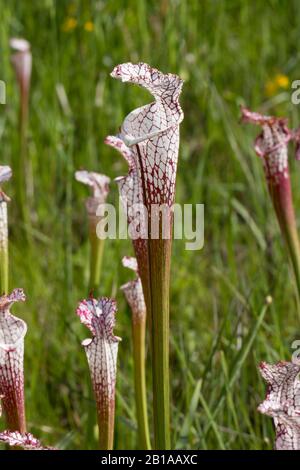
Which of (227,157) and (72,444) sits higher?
(227,157)

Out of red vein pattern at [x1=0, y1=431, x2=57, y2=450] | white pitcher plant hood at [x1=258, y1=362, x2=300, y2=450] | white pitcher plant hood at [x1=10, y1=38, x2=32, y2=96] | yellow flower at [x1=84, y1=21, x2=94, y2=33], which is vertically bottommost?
red vein pattern at [x1=0, y1=431, x2=57, y2=450]

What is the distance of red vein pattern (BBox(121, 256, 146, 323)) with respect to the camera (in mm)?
1284

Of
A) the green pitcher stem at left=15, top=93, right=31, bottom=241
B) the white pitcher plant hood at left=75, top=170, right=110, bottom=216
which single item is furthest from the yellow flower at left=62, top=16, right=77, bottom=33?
the white pitcher plant hood at left=75, top=170, right=110, bottom=216

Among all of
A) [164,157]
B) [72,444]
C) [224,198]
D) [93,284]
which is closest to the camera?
[164,157]

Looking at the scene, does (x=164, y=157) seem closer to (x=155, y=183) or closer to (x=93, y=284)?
(x=155, y=183)

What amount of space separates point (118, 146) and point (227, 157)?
1.71 metres

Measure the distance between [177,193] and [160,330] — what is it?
150 cm

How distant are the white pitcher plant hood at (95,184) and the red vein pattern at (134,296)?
0.63ft

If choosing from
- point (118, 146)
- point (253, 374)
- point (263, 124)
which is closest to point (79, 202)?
point (253, 374)

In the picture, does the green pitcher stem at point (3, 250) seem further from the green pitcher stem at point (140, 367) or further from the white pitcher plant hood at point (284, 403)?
the white pitcher plant hood at point (284, 403)

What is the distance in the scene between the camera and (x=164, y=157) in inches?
39.4

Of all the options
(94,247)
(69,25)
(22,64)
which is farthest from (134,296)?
(69,25)

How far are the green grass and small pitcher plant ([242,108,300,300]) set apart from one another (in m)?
0.24

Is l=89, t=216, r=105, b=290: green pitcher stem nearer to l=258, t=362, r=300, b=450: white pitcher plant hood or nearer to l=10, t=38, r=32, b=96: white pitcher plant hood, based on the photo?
l=258, t=362, r=300, b=450: white pitcher plant hood
